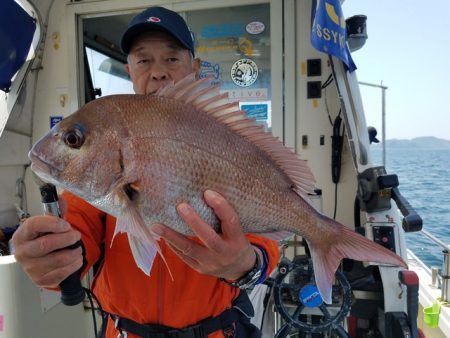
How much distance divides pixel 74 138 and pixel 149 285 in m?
0.74

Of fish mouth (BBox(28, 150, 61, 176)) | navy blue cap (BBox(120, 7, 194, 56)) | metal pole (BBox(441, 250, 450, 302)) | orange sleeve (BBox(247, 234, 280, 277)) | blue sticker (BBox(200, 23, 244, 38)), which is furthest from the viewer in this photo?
blue sticker (BBox(200, 23, 244, 38))

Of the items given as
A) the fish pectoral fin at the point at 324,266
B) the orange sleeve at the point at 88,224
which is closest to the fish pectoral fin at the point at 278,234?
the fish pectoral fin at the point at 324,266

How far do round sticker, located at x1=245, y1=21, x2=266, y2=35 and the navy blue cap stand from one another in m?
1.92

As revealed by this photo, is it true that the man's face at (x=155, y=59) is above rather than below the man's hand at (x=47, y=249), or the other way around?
above

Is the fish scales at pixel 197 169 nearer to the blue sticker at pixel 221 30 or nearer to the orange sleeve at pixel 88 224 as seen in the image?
the orange sleeve at pixel 88 224

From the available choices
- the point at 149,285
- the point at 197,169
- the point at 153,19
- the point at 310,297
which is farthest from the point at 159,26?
the point at 310,297

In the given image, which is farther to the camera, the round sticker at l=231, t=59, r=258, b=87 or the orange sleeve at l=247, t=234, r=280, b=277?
the round sticker at l=231, t=59, r=258, b=87

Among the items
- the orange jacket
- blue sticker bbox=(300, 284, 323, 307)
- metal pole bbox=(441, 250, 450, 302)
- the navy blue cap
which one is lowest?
metal pole bbox=(441, 250, 450, 302)

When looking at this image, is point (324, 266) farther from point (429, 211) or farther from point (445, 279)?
point (429, 211)

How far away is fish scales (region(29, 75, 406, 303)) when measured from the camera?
927mm

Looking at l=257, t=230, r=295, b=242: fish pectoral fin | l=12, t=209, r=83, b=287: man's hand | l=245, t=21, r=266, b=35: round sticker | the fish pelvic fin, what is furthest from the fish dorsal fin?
l=245, t=21, r=266, b=35: round sticker

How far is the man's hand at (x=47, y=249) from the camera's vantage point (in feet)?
3.36

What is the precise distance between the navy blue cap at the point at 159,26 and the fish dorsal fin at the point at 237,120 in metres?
0.58

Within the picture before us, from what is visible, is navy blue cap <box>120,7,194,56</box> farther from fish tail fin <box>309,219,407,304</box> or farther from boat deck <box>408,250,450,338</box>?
boat deck <box>408,250,450,338</box>
